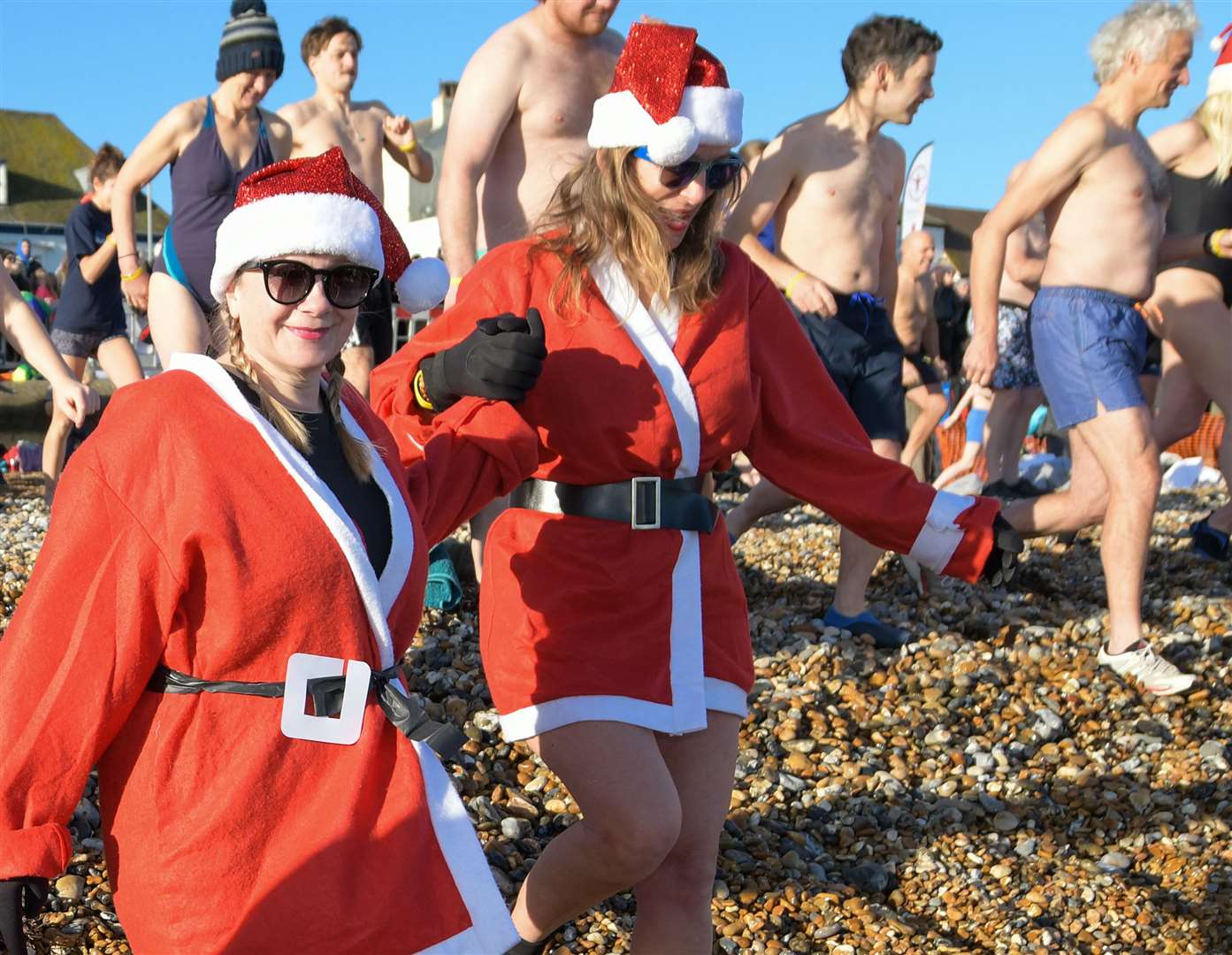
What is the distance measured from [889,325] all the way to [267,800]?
4036 mm

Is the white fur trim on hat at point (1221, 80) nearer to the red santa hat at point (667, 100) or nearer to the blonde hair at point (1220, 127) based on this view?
the blonde hair at point (1220, 127)

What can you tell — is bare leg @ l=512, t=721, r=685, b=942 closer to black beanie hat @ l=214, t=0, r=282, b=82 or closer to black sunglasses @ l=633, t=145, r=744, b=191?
black sunglasses @ l=633, t=145, r=744, b=191

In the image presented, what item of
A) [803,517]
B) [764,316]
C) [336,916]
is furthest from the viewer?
[803,517]

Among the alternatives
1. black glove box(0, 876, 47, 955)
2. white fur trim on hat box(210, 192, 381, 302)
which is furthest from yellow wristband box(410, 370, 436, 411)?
black glove box(0, 876, 47, 955)

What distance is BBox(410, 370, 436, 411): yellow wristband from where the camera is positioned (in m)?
2.75

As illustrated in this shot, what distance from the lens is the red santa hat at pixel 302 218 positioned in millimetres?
2221

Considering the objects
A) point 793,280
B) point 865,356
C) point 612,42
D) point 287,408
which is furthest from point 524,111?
point 287,408

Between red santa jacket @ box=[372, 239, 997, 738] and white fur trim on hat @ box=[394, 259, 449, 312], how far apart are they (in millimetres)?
279

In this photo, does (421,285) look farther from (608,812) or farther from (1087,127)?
(1087,127)

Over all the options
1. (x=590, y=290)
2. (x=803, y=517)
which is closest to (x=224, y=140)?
(x=590, y=290)

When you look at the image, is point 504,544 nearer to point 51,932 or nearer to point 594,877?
point 594,877

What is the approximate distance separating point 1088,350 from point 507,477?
3258 mm

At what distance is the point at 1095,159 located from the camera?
5.31 meters

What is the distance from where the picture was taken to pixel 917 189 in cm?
1488
